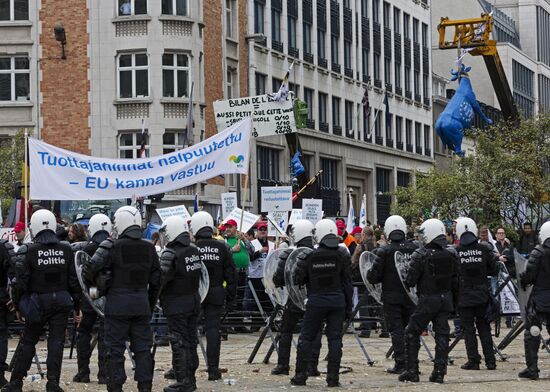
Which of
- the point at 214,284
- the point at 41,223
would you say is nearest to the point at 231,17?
the point at 214,284

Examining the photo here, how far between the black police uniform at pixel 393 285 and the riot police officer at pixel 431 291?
62cm

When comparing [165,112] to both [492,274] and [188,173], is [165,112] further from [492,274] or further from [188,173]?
[492,274]

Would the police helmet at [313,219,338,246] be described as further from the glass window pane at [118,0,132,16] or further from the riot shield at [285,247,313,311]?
the glass window pane at [118,0,132,16]

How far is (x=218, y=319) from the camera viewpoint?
1738 centimetres

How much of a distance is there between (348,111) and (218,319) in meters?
49.9

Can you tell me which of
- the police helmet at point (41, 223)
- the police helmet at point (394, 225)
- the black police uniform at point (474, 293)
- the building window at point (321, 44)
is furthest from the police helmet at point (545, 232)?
the building window at point (321, 44)

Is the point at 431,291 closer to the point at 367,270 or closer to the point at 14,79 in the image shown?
the point at 367,270

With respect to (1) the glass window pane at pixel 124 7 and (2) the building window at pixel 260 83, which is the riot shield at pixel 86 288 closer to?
(1) the glass window pane at pixel 124 7

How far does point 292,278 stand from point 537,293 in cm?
301

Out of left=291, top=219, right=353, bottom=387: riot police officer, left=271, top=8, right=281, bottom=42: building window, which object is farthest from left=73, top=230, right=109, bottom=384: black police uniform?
left=271, top=8, right=281, bottom=42: building window

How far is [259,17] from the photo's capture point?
2191 inches

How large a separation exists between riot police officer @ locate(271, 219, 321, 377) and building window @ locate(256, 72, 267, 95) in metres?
37.5

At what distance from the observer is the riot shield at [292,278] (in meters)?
16.9

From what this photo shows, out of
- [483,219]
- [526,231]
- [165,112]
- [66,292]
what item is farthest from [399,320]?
[165,112]
